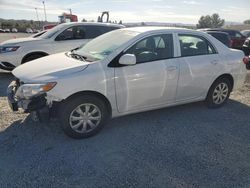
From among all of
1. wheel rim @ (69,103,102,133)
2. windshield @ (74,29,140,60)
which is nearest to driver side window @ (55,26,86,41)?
windshield @ (74,29,140,60)

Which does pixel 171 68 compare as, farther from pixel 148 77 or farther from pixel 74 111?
pixel 74 111

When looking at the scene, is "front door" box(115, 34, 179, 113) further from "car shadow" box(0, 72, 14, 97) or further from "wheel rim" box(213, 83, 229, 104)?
"car shadow" box(0, 72, 14, 97)

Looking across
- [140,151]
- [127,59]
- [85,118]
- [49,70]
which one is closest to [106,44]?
[127,59]

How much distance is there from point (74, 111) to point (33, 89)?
25.2 inches

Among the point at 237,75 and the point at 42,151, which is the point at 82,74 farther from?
the point at 237,75

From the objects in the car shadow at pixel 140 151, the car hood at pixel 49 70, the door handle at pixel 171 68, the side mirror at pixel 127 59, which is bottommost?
the car shadow at pixel 140 151

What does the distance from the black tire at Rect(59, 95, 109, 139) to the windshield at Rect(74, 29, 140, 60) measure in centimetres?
69

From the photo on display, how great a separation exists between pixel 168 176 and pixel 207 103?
261 centimetres

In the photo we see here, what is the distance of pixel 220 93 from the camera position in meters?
5.24

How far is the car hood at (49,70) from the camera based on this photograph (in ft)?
11.8

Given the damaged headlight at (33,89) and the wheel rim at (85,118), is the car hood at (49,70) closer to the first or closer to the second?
the damaged headlight at (33,89)

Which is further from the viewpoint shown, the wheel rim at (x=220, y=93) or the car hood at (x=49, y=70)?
the wheel rim at (x=220, y=93)

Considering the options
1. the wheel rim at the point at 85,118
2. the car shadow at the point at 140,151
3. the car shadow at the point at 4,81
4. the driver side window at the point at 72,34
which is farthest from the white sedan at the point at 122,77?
the driver side window at the point at 72,34

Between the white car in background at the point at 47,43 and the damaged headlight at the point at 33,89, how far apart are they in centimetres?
411
